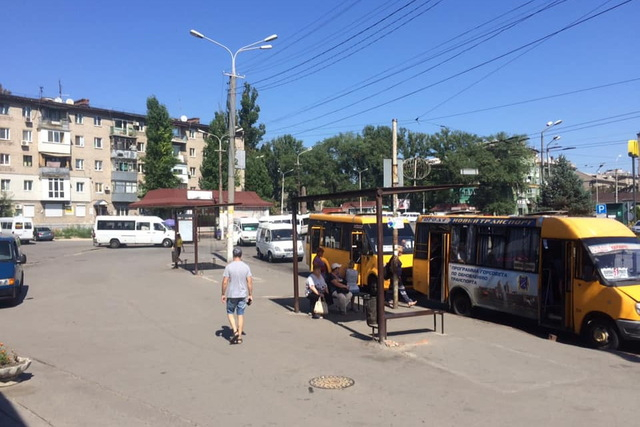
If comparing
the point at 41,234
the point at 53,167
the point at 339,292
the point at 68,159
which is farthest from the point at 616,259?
the point at 68,159

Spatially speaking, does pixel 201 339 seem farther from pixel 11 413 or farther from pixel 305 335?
pixel 11 413

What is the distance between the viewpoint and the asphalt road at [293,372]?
579 centimetres

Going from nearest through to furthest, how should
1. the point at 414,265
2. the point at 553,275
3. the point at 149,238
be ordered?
the point at 553,275 < the point at 414,265 < the point at 149,238

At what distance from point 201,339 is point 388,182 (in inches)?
292

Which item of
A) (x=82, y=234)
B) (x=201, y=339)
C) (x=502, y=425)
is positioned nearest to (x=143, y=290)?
(x=201, y=339)

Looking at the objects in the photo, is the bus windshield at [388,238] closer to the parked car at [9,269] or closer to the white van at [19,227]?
the parked car at [9,269]

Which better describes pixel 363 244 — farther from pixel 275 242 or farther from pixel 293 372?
pixel 275 242

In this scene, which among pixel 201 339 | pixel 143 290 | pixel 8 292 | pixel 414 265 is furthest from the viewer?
pixel 143 290

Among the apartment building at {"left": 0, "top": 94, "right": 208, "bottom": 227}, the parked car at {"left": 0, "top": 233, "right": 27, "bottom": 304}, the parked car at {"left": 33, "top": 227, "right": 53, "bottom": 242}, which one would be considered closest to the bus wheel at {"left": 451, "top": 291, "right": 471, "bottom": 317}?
the parked car at {"left": 0, "top": 233, "right": 27, "bottom": 304}

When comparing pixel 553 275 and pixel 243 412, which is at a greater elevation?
pixel 553 275

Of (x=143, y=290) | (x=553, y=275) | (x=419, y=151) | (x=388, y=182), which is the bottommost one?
(x=143, y=290)

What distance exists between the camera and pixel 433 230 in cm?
1398

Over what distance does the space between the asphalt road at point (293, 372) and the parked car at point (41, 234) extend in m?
45.1

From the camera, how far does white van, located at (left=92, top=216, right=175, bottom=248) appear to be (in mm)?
40750
